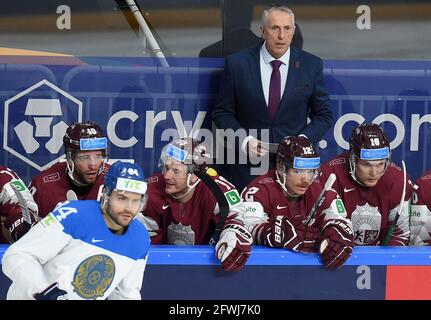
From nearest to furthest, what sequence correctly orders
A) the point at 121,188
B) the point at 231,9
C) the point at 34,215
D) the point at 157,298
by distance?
the point at 121,188
the point at 157,298
the point at 34,215
the point at 231,9

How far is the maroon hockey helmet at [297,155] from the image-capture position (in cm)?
639

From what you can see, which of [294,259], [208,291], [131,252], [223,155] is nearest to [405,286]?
[294,259]

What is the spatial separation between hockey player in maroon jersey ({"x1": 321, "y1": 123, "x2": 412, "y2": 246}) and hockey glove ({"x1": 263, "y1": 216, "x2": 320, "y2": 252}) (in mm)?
729

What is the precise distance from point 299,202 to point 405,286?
0.87 m

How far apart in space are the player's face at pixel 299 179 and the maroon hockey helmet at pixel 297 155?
0.03 meters

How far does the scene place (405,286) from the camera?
5988 mm

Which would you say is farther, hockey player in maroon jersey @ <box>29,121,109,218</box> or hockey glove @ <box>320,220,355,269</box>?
hockey player in maroon jersey @ <box>29,121,109,218</box>

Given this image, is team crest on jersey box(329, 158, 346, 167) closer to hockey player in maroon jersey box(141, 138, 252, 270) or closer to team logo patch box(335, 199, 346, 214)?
team logo patch box(335, 199, 346, 214)

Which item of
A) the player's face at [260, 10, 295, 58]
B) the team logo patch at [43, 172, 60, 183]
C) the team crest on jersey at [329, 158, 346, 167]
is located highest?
the player's face at [260, 10, 295, 58]

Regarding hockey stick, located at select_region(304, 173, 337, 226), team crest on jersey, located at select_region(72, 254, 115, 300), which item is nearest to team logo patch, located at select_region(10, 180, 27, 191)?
team crest on jersey, located at select_region(72, 254, 115, 300)

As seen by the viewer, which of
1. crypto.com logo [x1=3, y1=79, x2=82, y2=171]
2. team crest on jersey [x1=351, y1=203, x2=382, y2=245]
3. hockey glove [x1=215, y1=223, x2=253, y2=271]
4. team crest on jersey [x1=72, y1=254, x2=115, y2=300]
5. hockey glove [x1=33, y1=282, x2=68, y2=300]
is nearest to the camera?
hockey glove [x1=33, y1=282, x2=68, y2=300]

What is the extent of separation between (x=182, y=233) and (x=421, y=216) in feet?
4.39

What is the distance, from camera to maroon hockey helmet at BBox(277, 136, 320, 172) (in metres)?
6.39

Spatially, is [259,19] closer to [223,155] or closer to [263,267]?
[223,155]
